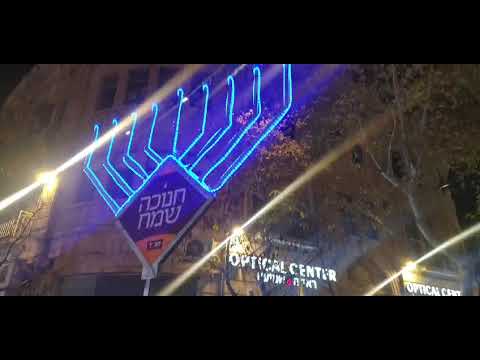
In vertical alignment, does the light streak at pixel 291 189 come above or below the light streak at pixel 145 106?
below

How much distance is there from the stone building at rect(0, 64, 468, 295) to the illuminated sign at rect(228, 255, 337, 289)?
0.25 m

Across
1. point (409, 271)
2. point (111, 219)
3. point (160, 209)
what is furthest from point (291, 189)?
point (409, 271)

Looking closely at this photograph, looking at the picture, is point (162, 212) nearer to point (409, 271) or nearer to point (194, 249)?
point (194, 249)

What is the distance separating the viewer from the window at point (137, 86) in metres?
14.3

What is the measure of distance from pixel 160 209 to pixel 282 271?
5.17 m

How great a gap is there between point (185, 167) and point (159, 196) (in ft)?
2.43

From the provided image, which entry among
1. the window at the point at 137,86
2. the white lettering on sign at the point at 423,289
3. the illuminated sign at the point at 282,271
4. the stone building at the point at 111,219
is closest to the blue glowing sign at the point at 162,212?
the stone building at the point at 111,219

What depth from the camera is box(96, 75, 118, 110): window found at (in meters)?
15.0

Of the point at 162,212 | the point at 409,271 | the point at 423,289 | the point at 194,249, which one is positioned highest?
the point at 409,271

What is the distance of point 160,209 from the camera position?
24.5 feet

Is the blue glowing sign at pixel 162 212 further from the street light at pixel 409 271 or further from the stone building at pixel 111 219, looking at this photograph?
the street light at pixel 409 271

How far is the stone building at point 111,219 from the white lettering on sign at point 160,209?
2.43 m

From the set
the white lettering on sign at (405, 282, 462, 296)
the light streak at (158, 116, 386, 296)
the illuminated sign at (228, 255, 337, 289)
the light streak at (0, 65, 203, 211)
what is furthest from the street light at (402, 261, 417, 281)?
the light streak at (0, 65, 203, 211)
